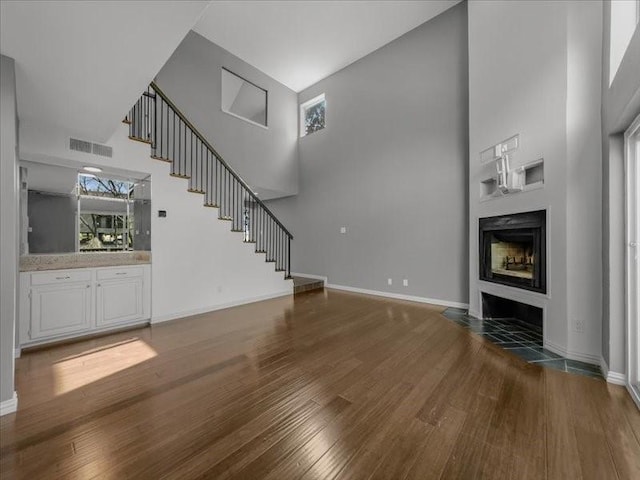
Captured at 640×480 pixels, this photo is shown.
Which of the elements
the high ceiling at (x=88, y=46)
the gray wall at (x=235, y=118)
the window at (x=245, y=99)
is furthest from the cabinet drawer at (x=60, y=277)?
the window at (x=245, y=99)

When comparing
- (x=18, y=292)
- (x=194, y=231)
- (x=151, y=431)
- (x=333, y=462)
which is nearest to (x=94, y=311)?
(x=18, y=292)

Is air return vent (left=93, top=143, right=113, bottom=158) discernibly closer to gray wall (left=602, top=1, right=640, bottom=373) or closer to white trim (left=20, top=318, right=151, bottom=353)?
white trim (left=20, top=318, right=151, bottom=353)

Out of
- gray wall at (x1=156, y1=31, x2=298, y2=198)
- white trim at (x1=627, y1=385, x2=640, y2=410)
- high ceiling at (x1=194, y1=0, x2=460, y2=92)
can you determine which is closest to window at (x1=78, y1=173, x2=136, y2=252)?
gray wall at (x1=156, y1=31, x2=298, y2=198)

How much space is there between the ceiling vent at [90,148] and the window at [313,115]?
4.60 meters

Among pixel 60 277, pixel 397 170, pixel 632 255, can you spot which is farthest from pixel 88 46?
pixel 397 170

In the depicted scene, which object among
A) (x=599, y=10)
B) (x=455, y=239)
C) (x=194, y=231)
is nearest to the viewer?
(x=599, y=10)

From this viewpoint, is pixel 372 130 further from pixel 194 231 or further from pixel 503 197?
pixel 194 231

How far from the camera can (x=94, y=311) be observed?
128 inches

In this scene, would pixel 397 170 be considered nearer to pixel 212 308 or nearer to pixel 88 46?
pixel 212 308

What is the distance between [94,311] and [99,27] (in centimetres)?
311

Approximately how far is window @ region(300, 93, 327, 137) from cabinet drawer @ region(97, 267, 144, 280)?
5130mm

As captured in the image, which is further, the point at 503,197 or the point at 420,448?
the point at 503,197

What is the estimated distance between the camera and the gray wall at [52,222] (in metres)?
3.23

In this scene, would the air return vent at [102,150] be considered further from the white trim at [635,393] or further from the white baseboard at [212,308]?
the white trim at [635,393]
